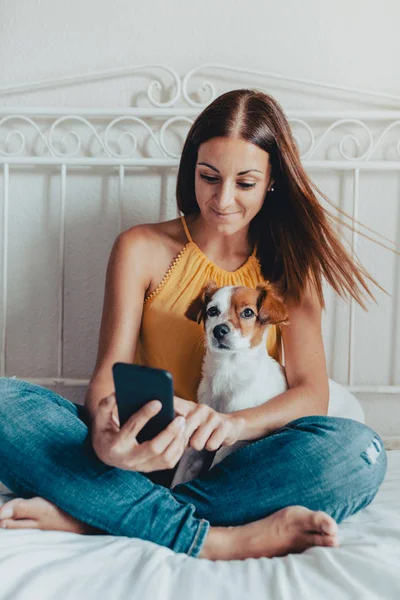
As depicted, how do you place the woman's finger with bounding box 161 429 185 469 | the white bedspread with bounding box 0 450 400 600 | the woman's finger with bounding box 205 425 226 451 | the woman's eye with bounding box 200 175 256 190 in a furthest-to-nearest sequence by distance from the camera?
the woman's eye with bounding box 200 175 256 190, the woman's finger with bounding box 205 425 226 451, the woman's finger with bounding box 161 429 185 469, the white bedspread with bounding box 0 450 400 600

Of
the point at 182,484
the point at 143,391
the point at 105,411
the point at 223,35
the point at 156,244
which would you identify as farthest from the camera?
the point at 223,35

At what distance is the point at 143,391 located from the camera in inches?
36.3

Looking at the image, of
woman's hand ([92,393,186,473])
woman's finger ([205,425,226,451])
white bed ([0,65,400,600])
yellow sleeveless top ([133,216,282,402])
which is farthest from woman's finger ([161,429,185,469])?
white bed ([0,65,400,600])

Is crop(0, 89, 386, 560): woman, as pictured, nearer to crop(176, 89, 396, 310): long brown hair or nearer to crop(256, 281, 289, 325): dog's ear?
crop(176, 89, 396, 310): long brown hair

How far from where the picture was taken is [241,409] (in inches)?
52.7

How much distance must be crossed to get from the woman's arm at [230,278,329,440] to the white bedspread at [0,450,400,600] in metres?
0.28

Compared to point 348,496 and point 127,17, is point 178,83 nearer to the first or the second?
point 127,17

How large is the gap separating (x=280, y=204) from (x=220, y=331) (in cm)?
41

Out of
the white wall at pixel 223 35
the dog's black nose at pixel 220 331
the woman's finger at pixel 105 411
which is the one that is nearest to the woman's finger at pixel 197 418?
the woman's finger at pixel 105 411

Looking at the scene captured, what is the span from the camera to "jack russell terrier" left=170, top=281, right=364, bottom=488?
1.29 metres

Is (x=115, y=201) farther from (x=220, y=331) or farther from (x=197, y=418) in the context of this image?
(x=197, y=418)

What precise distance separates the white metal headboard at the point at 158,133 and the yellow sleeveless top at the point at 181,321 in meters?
0.34

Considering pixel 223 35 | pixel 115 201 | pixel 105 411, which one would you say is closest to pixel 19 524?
pixel 105 411

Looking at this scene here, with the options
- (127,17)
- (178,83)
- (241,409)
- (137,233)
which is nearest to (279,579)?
→ (241,409)
